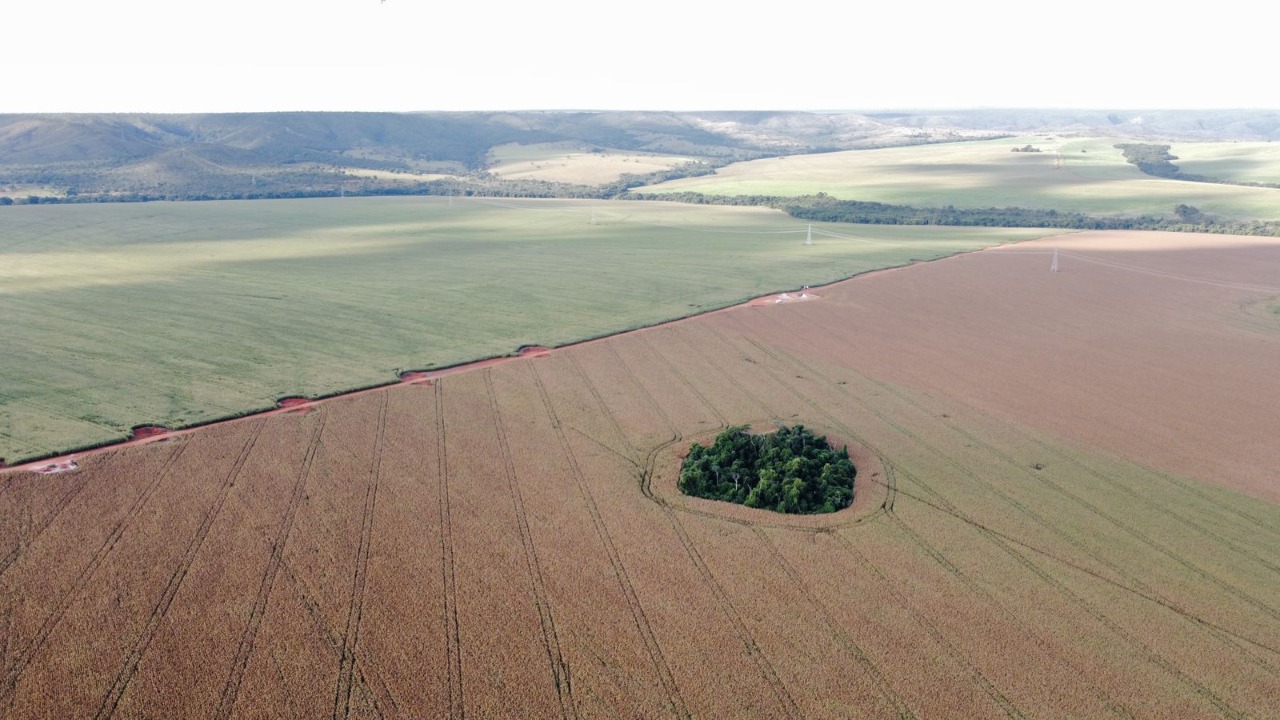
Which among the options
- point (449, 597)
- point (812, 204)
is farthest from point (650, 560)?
point (812, 204)

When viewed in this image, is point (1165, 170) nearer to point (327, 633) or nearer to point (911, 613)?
point (911, 613)

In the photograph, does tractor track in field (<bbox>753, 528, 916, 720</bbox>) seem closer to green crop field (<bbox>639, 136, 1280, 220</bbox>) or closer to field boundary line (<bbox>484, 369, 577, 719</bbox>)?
field boundary line (<bbox>484, 369, 577, 719</bbox>)

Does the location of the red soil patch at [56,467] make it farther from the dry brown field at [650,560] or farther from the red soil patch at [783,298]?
the red soil patch at [783,298]

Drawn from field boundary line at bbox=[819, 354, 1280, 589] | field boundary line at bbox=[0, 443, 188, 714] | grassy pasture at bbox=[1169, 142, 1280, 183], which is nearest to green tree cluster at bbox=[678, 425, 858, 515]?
field boundary line at bbox=[819, 354, 1280, 589]

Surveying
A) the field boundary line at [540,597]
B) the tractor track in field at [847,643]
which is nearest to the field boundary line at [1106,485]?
the tractor track in field at [847,643]

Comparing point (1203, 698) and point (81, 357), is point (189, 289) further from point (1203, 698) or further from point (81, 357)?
point (1203, 698)

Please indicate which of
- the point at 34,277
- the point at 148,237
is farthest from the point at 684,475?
the point at 148,237

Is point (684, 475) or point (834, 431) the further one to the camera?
point (834, 431)
